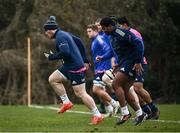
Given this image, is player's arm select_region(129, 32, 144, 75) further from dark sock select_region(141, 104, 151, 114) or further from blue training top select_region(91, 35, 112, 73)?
blue training top select_region(91, 35, 112, 73)

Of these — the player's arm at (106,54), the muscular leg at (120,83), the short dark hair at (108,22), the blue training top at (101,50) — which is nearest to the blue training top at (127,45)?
the short dark hair at (108,22)

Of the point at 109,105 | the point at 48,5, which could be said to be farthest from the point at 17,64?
the point at 109,105

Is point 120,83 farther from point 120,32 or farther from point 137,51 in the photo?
point 120,32

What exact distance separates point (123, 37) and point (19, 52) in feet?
58.0

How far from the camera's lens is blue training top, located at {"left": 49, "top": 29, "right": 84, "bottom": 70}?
11820mm

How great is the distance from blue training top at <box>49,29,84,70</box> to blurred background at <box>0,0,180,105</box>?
16.0 meters

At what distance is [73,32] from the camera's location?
29.2 m

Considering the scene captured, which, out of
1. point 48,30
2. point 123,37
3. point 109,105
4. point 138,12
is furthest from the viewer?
point 138,12

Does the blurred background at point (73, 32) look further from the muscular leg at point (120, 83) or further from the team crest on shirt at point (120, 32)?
the team crest on shirt at point (120, 32)

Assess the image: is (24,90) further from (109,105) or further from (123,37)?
(123,37)

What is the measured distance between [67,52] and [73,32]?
17499 mm

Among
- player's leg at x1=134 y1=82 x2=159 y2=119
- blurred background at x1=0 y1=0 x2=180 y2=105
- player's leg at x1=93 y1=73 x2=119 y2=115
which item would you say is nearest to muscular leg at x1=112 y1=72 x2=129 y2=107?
player's leg at x1=134 y1=82 x2=159 y2=119

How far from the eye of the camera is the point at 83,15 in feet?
97.1

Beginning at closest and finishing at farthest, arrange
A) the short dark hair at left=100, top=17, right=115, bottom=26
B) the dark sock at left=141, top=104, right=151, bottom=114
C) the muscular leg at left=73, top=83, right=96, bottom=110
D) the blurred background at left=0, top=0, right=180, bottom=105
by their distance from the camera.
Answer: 1. the short dark hair at left=100, top=17, right=115, bottom=26
2. the muscular leg at left=73, top=83, right=96, bottom=110
3. the dark sock at left=141, top=104, right=151, bottom=114
4. the blurred background at left=0, top=0, right=180, bottom=105
